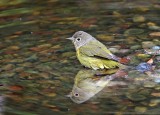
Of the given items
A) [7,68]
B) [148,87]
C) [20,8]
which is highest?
[20,8]

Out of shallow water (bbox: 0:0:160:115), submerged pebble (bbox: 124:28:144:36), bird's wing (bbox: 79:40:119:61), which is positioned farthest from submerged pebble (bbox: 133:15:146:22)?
bird's wing (bbox: 79:40:119:61)

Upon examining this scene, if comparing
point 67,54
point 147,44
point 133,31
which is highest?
point 133,31

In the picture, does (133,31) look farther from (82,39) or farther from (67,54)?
(67,54)

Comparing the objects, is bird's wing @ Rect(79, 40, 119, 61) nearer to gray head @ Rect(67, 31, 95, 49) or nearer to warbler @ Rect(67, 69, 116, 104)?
gray head @ Rect(67, 31, 95, 49)

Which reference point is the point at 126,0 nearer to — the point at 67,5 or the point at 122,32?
the point at 67,5

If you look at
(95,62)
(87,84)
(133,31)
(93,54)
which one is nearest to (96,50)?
(93,54)

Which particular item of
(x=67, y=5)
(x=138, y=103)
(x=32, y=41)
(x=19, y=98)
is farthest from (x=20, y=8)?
(x=138, y=103)
